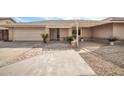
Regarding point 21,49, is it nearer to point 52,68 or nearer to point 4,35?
point 4,35

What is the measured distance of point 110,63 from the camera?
19.4 ft

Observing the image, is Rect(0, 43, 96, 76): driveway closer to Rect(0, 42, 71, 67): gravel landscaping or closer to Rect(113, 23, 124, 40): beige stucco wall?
Rect(0, 42, 71, 67): gravel landscaping

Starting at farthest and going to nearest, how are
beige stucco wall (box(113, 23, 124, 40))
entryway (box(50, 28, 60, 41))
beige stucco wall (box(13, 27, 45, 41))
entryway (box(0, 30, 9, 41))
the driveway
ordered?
beige stucco wall (box(113, 23, 124, 40)) → entryway (box(50, 28, 60, 41)) → beige stucco wall (box(13, 27, 45, 41)) → entryway (box(0, 30, 9, 41)) → the driveway

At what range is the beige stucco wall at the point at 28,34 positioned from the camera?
684 centimetres

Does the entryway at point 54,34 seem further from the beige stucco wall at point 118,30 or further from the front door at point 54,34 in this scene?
the beige stucco wall at point 118,30

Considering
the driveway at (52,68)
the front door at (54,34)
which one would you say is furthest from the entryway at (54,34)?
the driveway at (52,68)

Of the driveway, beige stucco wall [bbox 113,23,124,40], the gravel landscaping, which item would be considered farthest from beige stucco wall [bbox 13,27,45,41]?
beige stucco wall [bbox 113,23,124,40]

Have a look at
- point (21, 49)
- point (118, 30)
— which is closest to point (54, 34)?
point (21, 49)

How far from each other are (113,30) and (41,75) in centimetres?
965

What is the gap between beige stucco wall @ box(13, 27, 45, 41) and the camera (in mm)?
6836

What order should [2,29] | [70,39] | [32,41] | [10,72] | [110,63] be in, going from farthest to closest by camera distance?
[70,39]
[32,41]
[2,29]
[110,63]
[10,72]

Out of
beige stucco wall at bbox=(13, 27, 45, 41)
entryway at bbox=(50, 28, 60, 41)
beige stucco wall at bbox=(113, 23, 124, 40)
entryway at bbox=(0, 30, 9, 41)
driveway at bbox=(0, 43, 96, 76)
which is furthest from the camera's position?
beige stucco wall at bbox=(113, 23, 124, 40)
